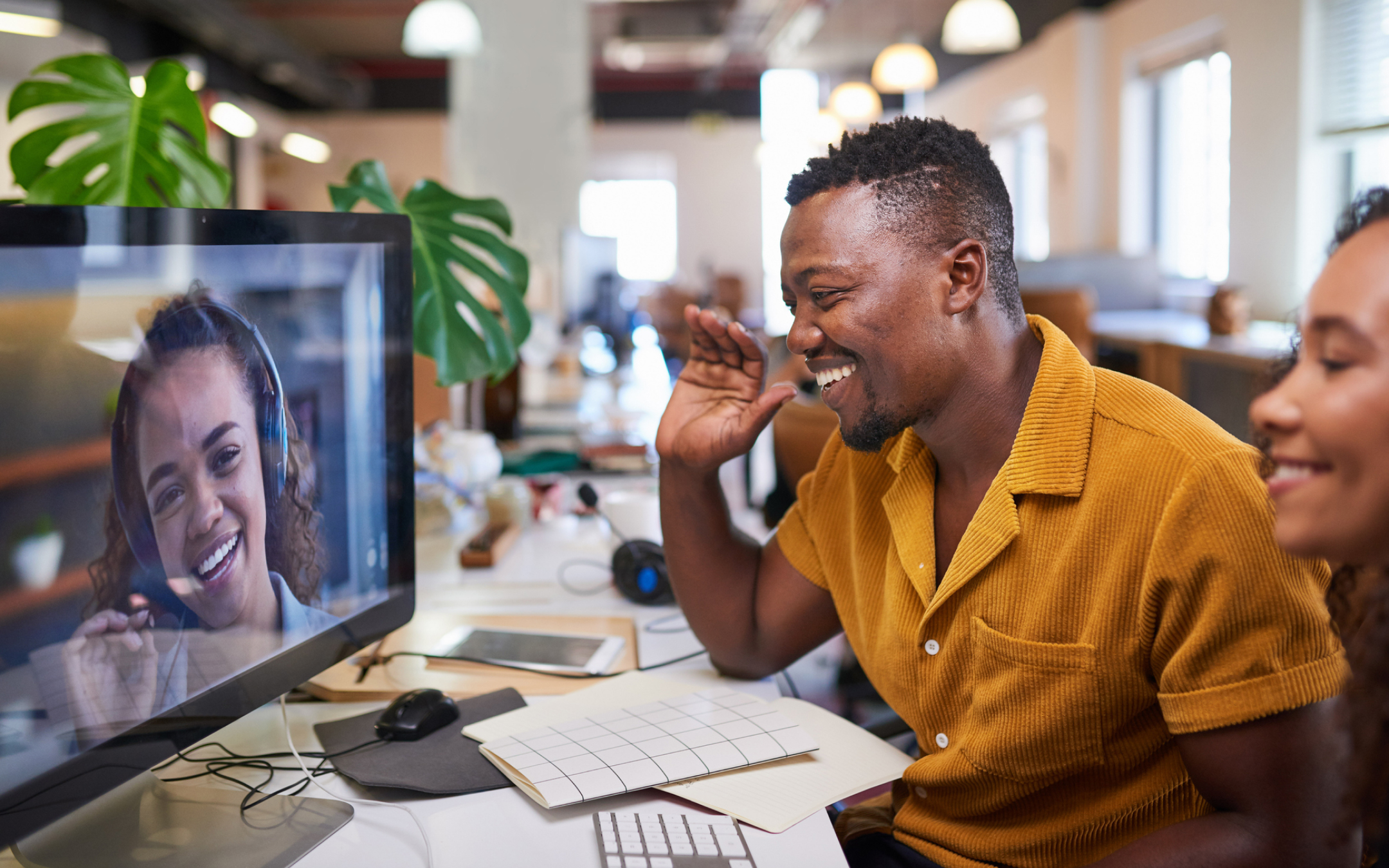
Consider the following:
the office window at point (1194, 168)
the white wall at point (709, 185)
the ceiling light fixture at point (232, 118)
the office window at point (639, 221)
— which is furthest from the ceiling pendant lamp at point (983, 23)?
the office window at point (639, 221)

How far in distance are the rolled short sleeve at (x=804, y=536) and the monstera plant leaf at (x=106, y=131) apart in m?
0.92

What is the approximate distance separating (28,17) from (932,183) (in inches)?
263

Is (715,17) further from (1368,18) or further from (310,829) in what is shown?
(310,829)

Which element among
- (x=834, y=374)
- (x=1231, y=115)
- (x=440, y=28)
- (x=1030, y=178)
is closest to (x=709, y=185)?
(x=1030, y=178)

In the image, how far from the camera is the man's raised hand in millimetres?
1255

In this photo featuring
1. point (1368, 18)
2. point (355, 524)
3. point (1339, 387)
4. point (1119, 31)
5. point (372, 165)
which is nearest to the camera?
point (1339, 387)

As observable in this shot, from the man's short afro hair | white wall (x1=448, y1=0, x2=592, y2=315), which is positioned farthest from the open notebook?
white wall (x1=448, y1=0, x2=592, y2=315)

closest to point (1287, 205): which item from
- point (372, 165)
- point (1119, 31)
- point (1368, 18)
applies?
point (1368, 18)

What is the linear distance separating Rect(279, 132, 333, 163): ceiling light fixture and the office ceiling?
1.59ft

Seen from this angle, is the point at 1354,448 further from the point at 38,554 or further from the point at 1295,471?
the point at 38,554

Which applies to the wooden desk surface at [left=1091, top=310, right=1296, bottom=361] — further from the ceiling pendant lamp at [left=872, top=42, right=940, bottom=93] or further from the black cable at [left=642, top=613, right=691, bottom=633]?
the black cable at [left=642, top=613, right=691, bottom=633]

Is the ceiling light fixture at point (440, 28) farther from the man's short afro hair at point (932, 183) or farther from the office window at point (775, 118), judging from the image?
the office window at point (775, 118)

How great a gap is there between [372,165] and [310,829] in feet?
3.44

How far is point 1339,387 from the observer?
59 cm
